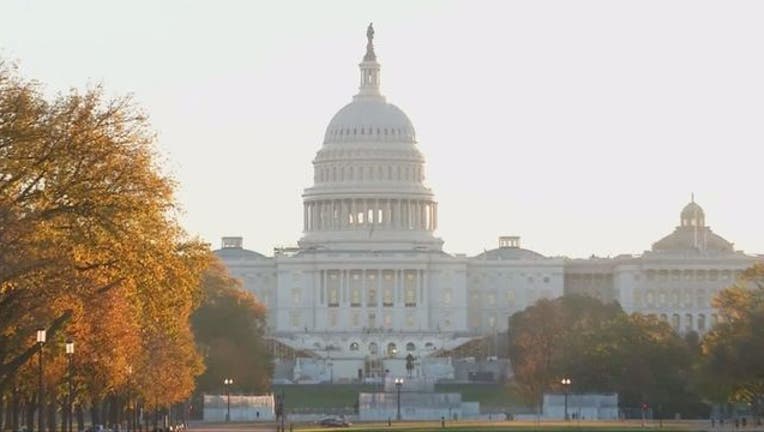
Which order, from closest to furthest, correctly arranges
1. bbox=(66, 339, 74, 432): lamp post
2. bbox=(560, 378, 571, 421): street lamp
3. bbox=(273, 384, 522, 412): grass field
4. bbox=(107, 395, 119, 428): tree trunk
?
bbox=(66, 339, 74, 432): lamp post < bbox=(107, 395, 119, 428): tree trunk < bbox=(560, 378, 571, 421): street lamp < bbox=(273, 384, 522, 412): grass field

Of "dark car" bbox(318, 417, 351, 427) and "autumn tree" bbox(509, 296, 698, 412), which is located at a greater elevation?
"autumn tree" bbox(509, 296, 698, 412)

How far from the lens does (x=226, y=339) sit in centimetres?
16075

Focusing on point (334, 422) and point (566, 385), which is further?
point (566, 385)

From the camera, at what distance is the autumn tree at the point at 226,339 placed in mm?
155125

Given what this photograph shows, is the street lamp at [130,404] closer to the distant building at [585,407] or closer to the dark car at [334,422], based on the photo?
the dark car at [334,422]

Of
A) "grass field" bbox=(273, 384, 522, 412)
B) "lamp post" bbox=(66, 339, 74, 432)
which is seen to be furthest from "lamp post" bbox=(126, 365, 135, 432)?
"grass field" bbox=(273, 384, 522, 412)

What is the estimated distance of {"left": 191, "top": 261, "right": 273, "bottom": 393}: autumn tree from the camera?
15512 centimetres

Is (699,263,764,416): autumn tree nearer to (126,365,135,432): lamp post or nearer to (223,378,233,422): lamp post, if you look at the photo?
(126,365,135,432): lamp post

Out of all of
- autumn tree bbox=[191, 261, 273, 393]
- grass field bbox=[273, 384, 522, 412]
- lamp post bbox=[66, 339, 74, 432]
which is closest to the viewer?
lamp post bbox=[66, 339, 74, 432]

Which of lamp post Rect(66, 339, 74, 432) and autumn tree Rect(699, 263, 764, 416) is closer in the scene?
lamp post Rect(66, 339, 74, 432)

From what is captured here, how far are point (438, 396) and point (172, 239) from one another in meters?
92.1

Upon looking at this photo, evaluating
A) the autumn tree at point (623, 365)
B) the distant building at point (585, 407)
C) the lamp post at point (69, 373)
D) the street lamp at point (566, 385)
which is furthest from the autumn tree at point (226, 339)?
the lamp post at point (69, 373)

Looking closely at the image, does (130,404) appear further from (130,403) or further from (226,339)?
(226,339)


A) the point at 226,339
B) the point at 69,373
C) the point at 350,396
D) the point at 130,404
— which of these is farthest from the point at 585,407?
the point at 69,373
